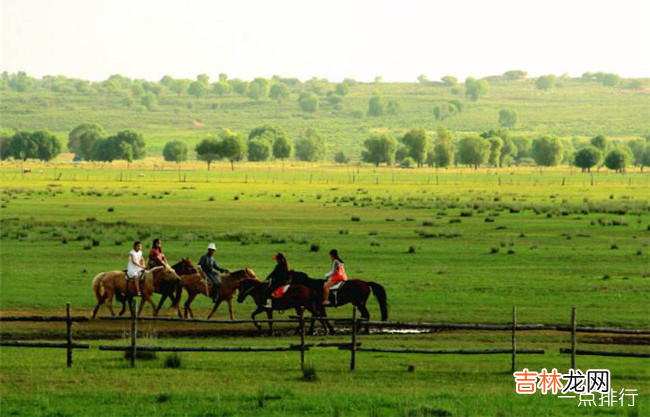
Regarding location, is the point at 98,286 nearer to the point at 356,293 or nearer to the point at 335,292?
the point at 335,292

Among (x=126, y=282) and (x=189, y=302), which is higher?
(x=126, y=282)

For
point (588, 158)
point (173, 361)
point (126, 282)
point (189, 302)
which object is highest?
point (588, 158)

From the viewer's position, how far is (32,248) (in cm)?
5053

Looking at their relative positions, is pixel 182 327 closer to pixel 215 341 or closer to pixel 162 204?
pixel 215 341

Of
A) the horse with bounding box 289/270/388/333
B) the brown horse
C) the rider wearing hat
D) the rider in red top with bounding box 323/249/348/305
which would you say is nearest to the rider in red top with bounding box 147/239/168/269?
the brown horse

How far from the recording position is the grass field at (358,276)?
21.1 m

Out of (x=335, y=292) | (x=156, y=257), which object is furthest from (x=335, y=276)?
(x=156, y=257)

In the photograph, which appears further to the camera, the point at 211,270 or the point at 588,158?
the point at 588,158

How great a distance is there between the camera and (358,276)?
135 ft

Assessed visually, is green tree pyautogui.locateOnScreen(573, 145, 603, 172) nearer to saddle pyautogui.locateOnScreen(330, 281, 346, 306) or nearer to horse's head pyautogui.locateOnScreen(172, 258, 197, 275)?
horse's head pyautogui.locateOnScreen(172, 258, 197, 275)

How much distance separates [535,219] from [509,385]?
1986 inches

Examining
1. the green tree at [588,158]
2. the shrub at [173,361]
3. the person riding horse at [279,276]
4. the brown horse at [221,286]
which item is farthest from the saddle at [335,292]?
the green tree at [588,158]

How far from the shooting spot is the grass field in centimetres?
2111

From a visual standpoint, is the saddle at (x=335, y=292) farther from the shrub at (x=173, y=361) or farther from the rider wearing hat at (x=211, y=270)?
the shrub at (x=173, y=361)
